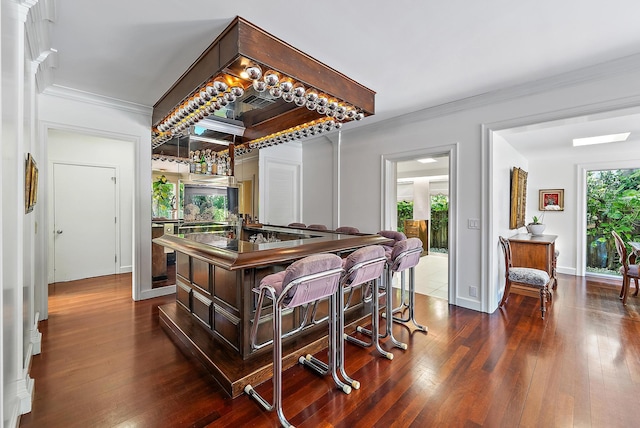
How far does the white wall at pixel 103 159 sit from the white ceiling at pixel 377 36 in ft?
7.10

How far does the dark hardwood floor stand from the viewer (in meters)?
1.72

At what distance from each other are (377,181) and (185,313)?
10.7 feet

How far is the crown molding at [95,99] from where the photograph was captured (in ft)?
10.6

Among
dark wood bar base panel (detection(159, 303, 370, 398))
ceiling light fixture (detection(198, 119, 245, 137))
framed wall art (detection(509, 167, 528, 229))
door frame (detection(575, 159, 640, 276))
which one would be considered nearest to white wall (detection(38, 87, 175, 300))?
ceiling light fixture (detection(198, 119, 245, 137))

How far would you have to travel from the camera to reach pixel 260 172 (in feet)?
17.1

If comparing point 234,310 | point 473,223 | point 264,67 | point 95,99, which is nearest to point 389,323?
point 234,310

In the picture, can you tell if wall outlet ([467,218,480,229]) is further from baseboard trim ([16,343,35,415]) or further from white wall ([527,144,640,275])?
baseboard trim ([16,343,35,415])

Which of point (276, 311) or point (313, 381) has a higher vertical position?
point (276, 311)

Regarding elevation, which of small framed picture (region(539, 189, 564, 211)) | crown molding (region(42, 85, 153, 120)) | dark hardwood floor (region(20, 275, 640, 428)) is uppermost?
crown molding (region(42, 85, 153, 120))

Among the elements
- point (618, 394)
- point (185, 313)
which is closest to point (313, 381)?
point (185, 313)

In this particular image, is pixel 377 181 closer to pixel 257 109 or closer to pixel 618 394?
pixel 257 109

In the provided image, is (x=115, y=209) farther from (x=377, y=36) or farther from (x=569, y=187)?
(x=569, y=187)

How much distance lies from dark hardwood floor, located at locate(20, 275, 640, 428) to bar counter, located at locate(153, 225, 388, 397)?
122 millimetres

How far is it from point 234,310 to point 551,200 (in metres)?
6.35
